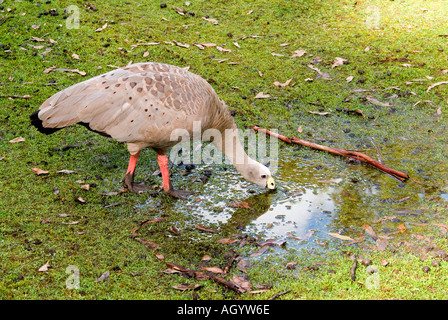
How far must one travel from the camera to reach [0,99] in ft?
24.0

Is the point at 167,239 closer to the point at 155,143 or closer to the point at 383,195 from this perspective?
the point at 155,143

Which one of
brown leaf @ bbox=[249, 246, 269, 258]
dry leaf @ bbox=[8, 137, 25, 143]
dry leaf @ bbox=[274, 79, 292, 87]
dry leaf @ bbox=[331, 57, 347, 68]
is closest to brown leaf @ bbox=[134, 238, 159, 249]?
brown leaf @ bbox=[249, 246, 269, 258]

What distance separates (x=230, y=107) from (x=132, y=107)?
2413 millimetres

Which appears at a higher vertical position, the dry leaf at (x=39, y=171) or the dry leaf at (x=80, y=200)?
the dry leaf at (x=39, y=171)

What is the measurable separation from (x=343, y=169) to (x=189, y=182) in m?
2.00

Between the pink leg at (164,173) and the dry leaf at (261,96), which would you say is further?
the dry leaf at (261,96)

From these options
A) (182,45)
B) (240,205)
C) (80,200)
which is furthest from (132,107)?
(182,45)

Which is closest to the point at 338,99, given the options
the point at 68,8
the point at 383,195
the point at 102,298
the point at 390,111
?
the point at 390,111

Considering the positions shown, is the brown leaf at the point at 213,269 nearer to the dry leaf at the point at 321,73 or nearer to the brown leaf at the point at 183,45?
the dry leaf at the point at 321,73

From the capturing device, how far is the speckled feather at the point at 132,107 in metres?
5.41

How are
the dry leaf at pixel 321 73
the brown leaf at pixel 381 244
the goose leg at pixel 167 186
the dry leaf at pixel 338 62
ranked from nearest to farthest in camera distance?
1. the brown leaf at pixel 381 244
2. the goose leg at pixel 167 186
3. the dry leaf at pixel 321 73
4. the dry leaf at pixel 338 62

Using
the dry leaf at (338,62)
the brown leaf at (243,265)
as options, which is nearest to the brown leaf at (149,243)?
the brown leaf at (243,265)

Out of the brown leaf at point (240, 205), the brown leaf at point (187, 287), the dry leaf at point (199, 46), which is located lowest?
the brown leaf at point (240, 205)

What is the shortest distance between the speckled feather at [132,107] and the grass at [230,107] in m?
0.83
